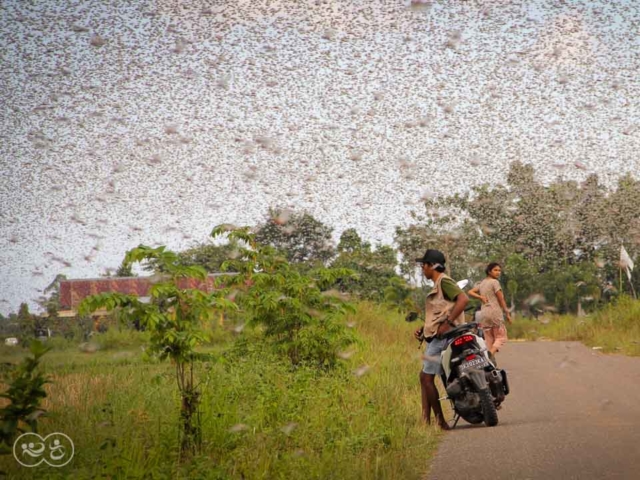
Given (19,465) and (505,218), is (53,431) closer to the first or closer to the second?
(19,465)

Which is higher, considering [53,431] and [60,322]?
[60,322]

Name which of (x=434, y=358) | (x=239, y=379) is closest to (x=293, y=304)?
(x=239, y=379)

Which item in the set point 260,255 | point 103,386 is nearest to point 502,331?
point 260,255

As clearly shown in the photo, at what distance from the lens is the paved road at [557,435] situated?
20.3ft

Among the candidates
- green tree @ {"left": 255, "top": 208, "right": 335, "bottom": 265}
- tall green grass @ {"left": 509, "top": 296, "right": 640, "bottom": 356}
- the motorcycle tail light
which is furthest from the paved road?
green tree @ {"left": 255, "top": 208, "right": 335, "bottom": 265}

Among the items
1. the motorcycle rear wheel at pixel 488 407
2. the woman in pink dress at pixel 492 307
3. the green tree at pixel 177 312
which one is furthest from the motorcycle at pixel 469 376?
the woman in pink dress at pixel 492 307

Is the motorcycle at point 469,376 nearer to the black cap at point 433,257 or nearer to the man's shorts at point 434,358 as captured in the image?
the man's shorts at point 434,358

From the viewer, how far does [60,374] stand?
1546 cm

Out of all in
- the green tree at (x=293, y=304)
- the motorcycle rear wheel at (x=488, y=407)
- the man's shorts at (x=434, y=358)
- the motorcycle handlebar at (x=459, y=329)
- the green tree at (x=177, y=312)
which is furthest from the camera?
the green tree at (x=293, y=304)

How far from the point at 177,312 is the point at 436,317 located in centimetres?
283

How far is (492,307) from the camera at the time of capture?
486 inches

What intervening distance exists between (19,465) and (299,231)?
37.5m

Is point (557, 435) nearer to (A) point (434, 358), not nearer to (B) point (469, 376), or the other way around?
(B) point (469, 376)

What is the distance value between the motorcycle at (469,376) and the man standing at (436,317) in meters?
0.09
